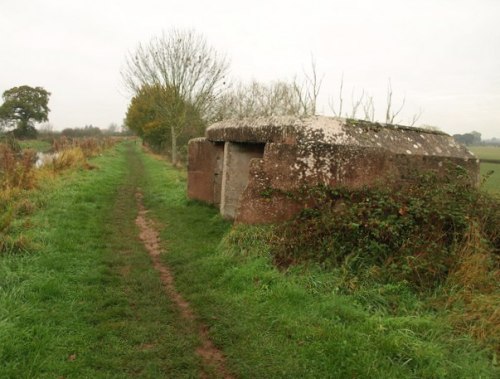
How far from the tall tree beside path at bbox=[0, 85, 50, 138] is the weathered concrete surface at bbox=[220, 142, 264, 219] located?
3545 cm

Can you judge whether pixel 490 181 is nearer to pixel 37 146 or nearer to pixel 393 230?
pixel 393 230

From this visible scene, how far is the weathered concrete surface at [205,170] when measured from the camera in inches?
339

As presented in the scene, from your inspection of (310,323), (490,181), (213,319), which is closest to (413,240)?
(310,323)

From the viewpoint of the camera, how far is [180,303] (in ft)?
13.2

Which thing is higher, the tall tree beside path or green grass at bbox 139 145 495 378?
the tall tree beside path

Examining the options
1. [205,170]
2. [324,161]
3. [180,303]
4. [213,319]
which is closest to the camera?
[213,319]

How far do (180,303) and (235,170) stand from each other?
3554mm

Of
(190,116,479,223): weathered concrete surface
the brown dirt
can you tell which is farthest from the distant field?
the brown dirt

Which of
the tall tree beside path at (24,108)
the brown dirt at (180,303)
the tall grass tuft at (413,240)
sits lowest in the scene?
the brown dirt at (180,303)

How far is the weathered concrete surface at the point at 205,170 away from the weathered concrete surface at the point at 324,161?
304 centimetres

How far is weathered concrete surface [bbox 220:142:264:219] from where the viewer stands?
23.6ft

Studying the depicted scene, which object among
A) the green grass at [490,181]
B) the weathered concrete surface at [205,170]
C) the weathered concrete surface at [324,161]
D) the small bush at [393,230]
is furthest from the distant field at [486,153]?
the small bush at [393,230]

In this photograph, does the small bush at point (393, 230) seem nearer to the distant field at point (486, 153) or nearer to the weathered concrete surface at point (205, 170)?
the weathered concrete surface at point (205, 170)

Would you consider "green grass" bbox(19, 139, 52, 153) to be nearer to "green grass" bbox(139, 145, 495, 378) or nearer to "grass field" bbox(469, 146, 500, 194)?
"green grass" bbox(139, 145, 495, 378)
